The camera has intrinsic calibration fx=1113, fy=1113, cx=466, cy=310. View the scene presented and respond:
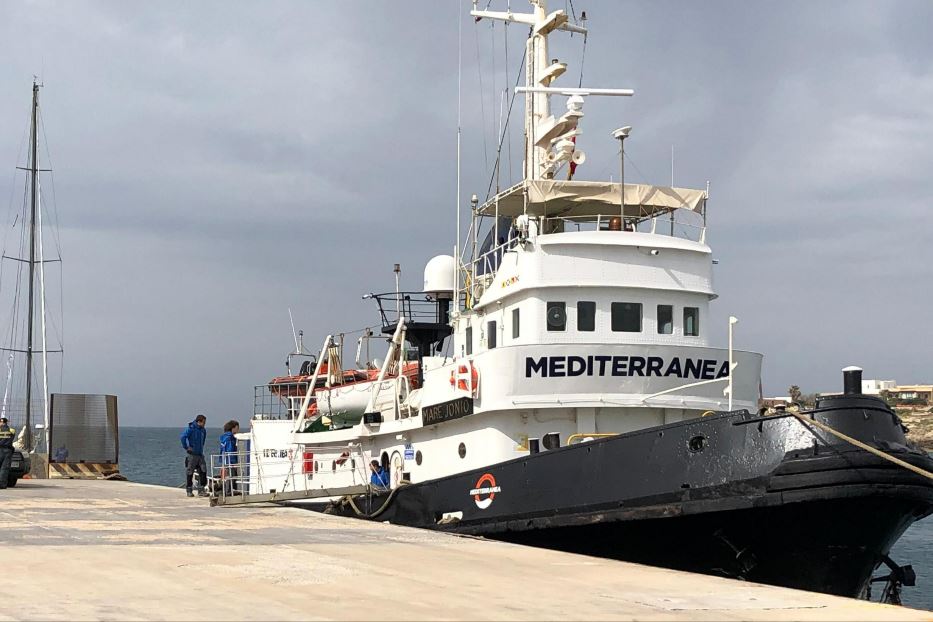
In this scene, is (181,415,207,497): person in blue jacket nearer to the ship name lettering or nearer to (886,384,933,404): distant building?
the ship name lettering

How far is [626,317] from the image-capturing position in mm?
13945

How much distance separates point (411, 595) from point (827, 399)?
16.4 ft

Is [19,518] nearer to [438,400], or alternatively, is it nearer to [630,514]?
[438,400]

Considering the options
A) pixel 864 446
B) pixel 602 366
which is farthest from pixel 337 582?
pixel 602 366

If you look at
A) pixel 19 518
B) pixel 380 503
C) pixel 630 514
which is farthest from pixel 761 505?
pixel 19 518

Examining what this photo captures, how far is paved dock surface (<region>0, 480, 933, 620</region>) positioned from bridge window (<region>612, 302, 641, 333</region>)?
396 cm

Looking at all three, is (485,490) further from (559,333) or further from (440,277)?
(440,277)

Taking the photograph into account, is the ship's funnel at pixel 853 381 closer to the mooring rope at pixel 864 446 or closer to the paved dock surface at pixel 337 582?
the mooring rope at pixel 864 446

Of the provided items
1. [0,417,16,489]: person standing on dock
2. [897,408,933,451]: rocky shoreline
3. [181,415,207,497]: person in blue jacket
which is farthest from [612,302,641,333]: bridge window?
[897,408,933,451]: rocky shoreline

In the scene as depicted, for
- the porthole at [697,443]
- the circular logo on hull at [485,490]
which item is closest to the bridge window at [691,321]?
the circular logo on hull at [485,490]

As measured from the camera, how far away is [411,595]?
270 inches

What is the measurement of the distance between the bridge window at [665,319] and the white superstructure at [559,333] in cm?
2

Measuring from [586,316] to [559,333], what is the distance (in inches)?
16.4

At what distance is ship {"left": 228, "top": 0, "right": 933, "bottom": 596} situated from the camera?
10258mm
